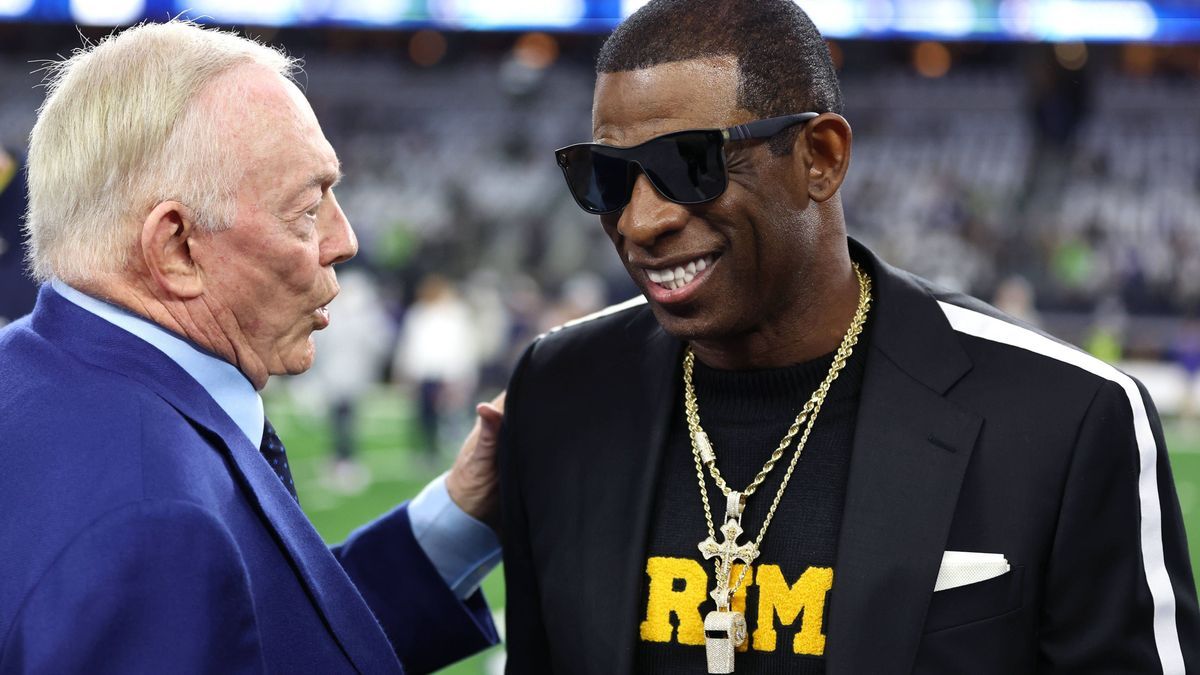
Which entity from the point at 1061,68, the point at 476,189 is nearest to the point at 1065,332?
the point at 1061,68

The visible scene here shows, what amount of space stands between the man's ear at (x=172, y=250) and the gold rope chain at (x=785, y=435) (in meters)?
0.85

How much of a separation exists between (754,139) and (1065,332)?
55.4 feet

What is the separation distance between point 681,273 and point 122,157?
836mm

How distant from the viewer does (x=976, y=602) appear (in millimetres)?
1979

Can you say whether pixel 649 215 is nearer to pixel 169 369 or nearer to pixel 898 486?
pixel 898 486

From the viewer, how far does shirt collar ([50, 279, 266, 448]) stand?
1.86 meters

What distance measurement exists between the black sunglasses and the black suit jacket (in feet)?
1.30

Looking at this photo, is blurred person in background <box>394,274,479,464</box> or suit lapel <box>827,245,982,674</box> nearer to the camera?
suit lapel <box>827,245,982,674</box>

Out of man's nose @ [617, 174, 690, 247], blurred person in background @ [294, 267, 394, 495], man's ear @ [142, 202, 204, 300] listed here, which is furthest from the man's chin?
blurred person in background @ [294, 267, 394, 495]

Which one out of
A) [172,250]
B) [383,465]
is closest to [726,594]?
[172,250]

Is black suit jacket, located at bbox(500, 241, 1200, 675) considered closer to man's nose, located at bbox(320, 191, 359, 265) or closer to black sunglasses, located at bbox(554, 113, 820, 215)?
black sunglasses, located at bbox(554, 113, 820, 215)

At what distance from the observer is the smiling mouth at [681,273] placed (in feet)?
6.85

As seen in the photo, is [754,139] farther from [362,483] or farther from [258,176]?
[362,483]

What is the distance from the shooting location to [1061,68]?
2586cm
